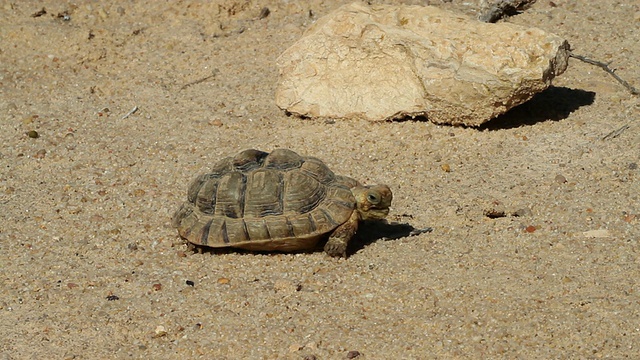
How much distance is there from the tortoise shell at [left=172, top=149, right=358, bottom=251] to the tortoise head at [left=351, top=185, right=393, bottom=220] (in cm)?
6

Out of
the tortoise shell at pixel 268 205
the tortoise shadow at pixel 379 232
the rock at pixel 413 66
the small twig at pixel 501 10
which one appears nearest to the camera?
the tortoise shell at pixel 268 205

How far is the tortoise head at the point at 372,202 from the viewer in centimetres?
599

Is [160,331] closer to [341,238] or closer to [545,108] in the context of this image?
[341,238]

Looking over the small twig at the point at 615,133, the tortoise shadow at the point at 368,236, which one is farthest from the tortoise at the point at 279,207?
the small twig at the point at 615,133

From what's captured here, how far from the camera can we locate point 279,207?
5.92m

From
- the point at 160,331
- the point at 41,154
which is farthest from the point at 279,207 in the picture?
the point at 41,154

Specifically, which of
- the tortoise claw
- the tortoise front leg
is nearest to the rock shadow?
the tortoise front leg

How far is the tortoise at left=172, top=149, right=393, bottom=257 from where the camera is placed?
19.3 ft

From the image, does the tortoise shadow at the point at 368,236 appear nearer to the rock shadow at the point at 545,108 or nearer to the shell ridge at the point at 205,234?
the shell ridge at the point at 205,234

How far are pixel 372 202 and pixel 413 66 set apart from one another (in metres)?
2.12

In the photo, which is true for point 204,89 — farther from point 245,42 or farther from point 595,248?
point 595,248

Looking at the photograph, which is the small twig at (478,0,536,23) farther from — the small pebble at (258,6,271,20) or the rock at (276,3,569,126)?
the small pebble at (258,6,271,20)

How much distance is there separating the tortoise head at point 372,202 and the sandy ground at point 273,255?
0.79 feet

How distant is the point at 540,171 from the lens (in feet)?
23.1
